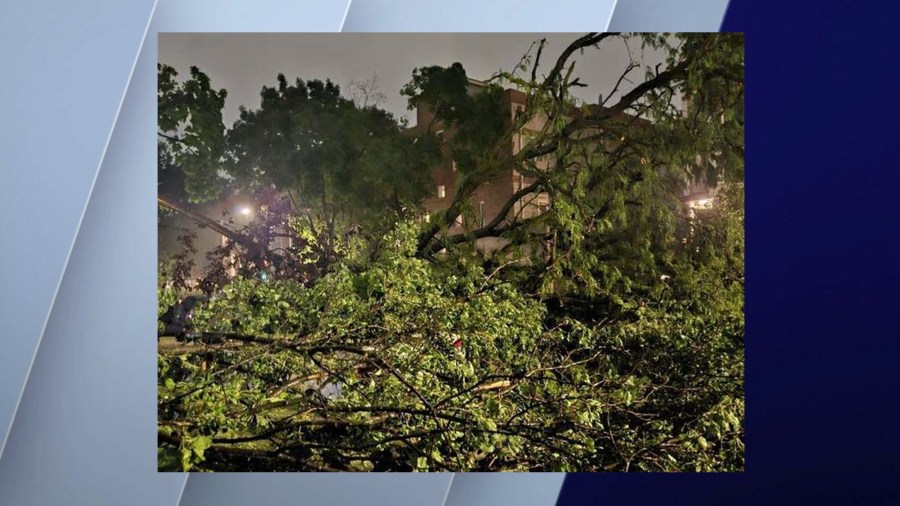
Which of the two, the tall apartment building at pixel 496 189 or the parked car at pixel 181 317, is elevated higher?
the tall apartment building at pixel 496 189

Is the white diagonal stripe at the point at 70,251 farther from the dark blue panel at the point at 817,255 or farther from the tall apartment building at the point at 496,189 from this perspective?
the dark blue panel at the point at 817,255

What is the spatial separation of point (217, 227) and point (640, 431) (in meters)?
1.94

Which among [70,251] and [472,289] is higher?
[70,251]

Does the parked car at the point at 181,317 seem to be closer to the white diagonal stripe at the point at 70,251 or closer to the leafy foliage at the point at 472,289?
the leafy foliage at the point at 472,289

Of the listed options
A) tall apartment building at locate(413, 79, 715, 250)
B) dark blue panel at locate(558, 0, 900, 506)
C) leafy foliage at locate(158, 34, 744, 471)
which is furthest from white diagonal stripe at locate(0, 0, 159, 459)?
dark blue panel at locate(558, 0, 900, 506)

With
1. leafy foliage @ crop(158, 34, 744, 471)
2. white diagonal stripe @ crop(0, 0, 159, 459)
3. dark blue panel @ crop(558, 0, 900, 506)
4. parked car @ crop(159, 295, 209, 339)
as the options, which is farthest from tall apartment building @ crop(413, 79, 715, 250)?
white diagonal stripe @ crop(0, 0, 159, 459)

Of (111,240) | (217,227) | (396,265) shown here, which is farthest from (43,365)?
(396,265)

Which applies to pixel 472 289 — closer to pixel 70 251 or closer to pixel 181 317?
pixel 181 317

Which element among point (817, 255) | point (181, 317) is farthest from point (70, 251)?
point (817, 255)

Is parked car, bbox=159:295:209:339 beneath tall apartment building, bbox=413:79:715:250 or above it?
beneath

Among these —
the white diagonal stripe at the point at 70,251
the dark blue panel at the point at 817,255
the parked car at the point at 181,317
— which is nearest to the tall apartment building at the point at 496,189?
the dark blue panel at the point at 817,255

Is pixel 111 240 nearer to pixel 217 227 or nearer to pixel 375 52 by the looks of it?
pixel 217 227

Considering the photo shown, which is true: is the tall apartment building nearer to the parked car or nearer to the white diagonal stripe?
the parked car

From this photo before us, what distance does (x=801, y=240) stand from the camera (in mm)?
3043
